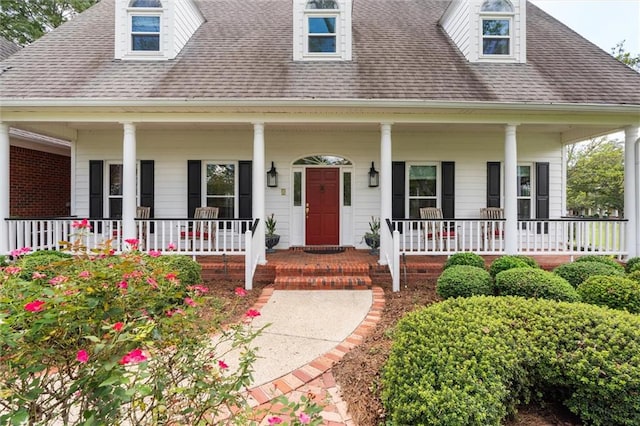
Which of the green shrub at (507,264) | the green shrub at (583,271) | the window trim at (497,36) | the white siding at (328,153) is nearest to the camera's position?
the green shrub at (583,271)

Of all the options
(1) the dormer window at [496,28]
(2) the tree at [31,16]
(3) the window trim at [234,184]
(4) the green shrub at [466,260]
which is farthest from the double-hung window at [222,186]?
(2) the tree at [31,16]

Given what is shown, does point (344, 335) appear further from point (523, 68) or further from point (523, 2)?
point (523, 2)

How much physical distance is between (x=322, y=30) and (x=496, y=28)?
4.16m

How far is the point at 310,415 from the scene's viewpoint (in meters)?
1.66

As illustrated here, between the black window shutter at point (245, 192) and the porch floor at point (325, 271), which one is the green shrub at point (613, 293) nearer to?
the porch floor at point (325, 271)

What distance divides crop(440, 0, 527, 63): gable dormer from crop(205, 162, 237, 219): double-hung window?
6.46 metres

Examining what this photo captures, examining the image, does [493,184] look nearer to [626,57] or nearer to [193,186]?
[193,186]

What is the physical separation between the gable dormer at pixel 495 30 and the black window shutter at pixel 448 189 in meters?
2.55

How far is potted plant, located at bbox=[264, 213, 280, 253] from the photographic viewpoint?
25.0 feet

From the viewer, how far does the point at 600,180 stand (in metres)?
17.1

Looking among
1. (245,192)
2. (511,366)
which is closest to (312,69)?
(245,192)

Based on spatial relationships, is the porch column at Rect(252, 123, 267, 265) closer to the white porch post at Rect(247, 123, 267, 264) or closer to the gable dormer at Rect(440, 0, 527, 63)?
the white porch post at Rect(247, 123, 267, 264)

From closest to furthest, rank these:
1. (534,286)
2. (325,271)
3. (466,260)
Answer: (534,286), (466,260), (325,271)

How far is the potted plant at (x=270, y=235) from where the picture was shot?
7621mm
